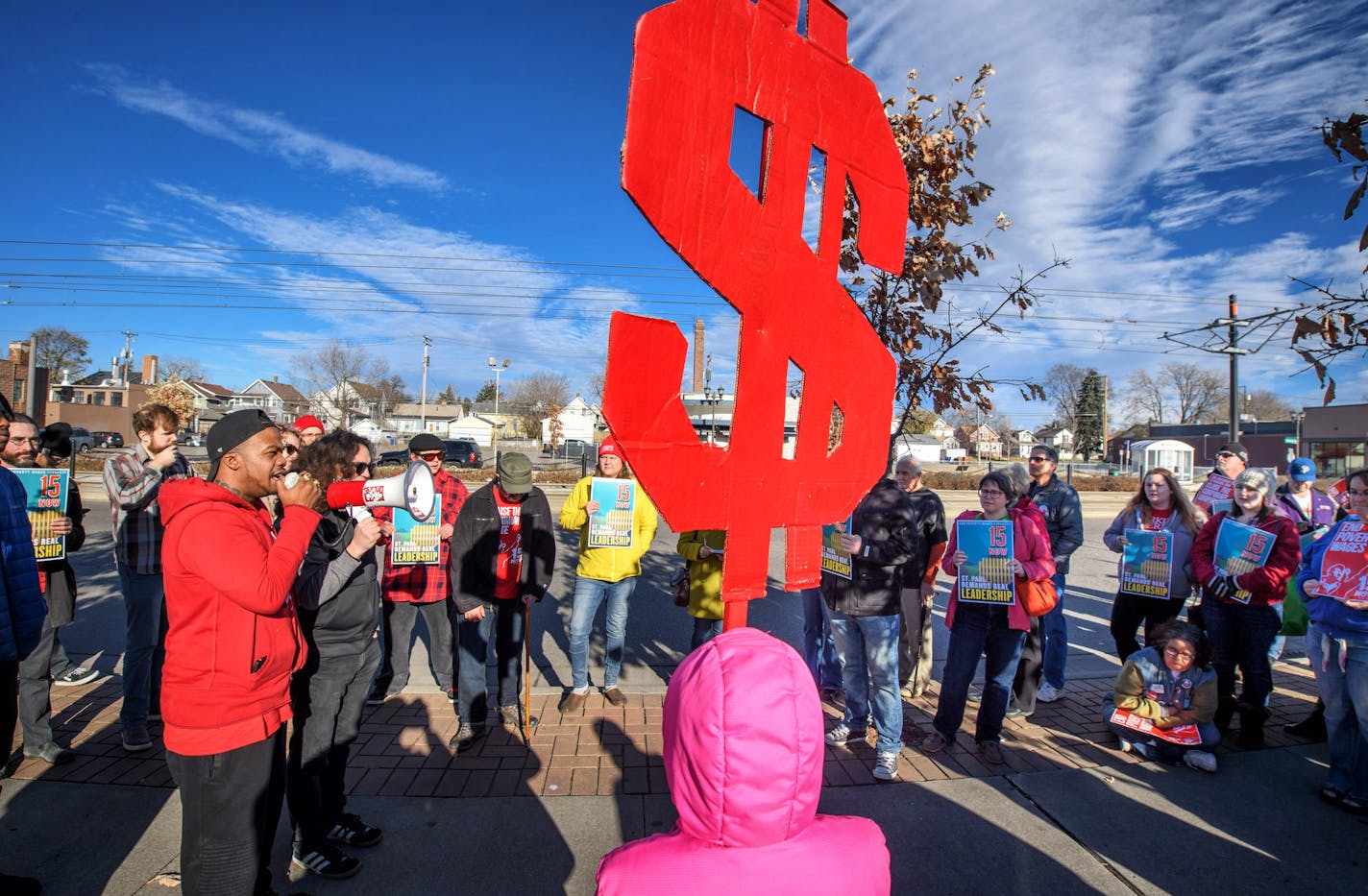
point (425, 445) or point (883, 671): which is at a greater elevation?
point (425, 445)

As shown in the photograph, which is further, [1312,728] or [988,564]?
[1312,728]

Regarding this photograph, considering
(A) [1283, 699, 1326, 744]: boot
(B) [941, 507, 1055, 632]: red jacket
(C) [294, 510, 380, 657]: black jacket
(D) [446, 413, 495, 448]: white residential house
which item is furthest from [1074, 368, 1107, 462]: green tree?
(C) [294, 510, 380, 657]: black jacket

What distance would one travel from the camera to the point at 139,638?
3725mm

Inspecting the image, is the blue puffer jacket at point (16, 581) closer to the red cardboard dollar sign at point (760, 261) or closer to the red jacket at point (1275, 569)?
the red cardboard dollar sign at point (760, 261)

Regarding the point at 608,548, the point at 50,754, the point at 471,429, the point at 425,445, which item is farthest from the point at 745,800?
the point at 471,429

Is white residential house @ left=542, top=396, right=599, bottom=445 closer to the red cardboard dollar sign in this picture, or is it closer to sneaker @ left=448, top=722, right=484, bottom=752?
sneaker @ left=448, top=722, right=484, bottom=752

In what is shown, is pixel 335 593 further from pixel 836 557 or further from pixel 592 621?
pixel 836 557

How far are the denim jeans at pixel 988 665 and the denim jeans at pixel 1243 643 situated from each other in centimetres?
145

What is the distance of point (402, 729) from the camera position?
4.06 m

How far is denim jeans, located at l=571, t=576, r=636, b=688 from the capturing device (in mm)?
4496

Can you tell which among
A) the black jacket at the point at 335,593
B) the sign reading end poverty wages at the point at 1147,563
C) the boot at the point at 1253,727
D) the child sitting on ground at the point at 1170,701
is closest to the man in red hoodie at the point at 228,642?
the black jacket at the point at 335,593

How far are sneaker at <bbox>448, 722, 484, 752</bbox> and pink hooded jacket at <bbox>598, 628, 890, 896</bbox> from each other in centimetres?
288

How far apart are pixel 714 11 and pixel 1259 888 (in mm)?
3981

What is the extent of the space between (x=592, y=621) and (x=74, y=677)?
12.1ft
